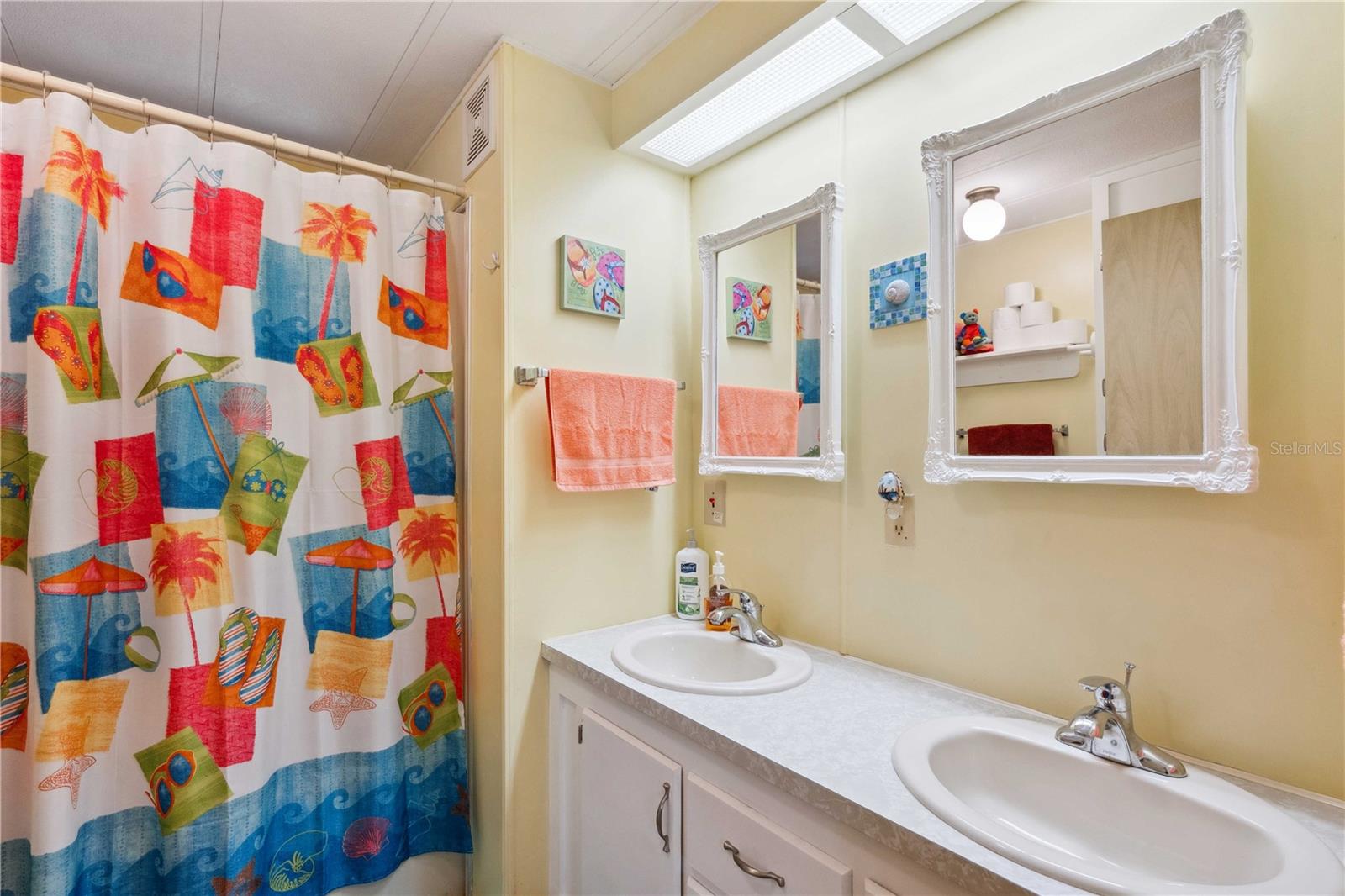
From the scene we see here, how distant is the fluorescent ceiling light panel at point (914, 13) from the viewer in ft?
3.77

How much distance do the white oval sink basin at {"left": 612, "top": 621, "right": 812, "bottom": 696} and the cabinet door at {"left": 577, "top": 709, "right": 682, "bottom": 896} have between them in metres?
0.15

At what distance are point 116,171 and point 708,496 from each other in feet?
5.16

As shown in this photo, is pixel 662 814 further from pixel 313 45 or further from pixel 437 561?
pixel 313 45

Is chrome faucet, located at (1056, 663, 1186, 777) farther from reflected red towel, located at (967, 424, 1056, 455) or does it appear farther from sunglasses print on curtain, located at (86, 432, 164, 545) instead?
sunglasses print on curtain, located at (86, 432, 164, 545)

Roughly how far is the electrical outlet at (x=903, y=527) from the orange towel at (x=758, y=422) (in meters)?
0.29

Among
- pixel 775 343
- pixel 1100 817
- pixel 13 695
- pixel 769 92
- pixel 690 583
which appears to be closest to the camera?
pixel 1100 817

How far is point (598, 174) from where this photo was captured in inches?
65.2

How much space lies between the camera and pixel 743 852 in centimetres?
99

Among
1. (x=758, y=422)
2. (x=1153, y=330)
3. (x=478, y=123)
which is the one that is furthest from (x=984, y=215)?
(x=478, y=123)

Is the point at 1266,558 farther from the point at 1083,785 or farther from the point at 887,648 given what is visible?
the point at 887,648

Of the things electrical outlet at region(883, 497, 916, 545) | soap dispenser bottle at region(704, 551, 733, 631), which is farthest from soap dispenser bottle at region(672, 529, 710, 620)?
electrical outlet at region(883, 497, 916, 545)

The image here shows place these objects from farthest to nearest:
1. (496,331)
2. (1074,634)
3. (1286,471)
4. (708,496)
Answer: (708,496) → (496,331) → (1074,634) → (1286,471)

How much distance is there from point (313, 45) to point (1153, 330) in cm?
191

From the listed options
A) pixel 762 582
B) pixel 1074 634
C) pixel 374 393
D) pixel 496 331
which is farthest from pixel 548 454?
pixel 1074 634
